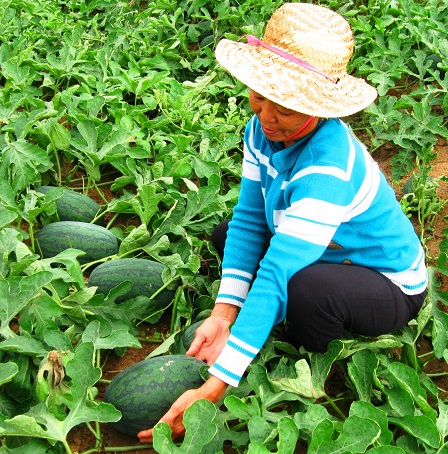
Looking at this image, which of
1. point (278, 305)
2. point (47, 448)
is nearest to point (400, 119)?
point (278, 305)

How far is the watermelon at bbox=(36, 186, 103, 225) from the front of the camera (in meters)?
3.00

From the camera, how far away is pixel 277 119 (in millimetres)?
2125

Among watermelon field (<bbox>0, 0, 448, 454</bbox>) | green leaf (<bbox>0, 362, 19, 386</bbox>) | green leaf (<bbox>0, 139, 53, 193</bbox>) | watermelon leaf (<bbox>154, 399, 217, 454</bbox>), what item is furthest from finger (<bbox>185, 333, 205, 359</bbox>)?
green leaf (<bbox>0, 139, 53, 193</bbox>)

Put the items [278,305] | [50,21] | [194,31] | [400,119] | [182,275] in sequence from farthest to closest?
[194,31] → [50,21] → [400,119] → [182,275] → [278,305]

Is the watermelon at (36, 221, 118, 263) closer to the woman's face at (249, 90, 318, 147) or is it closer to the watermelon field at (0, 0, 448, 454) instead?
the watermelon field at (0, 0, 448, 454)

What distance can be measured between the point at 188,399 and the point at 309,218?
625 millimetres

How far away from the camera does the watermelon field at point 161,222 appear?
2061 mm

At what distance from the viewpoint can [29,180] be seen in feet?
9.63

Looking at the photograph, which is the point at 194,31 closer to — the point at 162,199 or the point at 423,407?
the point at 162,199

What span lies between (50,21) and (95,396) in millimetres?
2730

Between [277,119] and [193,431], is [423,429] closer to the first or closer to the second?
[193,431]

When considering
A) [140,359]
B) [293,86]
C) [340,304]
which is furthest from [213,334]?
[293,86]

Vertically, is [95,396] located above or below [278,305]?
below

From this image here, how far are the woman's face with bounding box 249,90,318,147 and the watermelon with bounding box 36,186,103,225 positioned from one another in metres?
1.11
